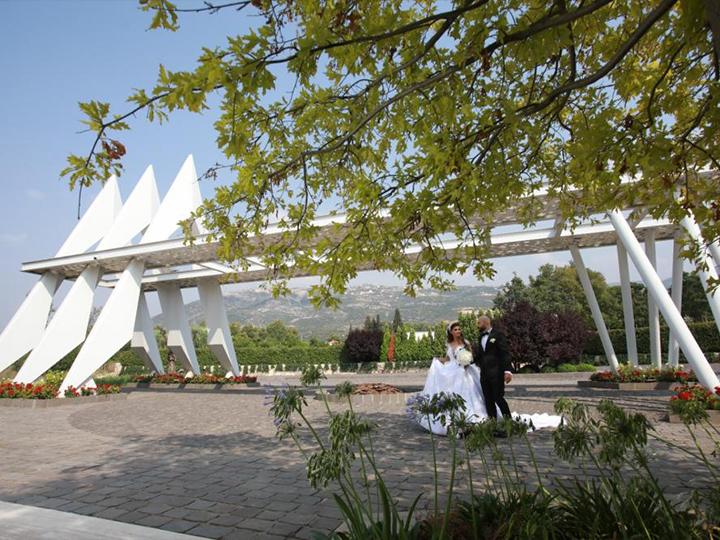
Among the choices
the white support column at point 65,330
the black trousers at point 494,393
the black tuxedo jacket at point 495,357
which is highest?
the white support column at point 65,330

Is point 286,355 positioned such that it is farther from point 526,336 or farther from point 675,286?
point 675,286

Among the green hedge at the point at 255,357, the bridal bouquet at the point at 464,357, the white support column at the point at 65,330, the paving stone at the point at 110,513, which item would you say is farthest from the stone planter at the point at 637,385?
the green hedge at the point at 255,357

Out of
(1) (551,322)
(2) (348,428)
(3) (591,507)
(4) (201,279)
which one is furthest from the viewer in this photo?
(1) (551,322)

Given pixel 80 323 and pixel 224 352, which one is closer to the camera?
pixel 80 323

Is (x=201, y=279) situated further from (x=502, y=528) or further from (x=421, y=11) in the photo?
(x=502, y=528)

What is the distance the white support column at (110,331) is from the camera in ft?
53.7

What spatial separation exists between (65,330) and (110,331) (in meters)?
1.97

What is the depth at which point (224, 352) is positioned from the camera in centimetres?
2198

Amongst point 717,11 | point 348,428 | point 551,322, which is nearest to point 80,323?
point 348,428

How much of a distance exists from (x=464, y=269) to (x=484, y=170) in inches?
39.8

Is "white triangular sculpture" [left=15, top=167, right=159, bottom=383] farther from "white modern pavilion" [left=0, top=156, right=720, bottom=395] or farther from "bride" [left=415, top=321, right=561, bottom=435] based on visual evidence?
"bride" [left=415, top=321, right=561, bottom=435]

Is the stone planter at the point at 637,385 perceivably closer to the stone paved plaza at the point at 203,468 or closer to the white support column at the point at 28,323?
the stone paved plaza at the point at 203,468

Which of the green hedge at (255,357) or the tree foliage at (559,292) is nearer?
the green hedge at (255,357)

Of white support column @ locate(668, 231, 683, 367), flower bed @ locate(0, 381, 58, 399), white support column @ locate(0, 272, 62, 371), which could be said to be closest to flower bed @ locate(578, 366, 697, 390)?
white support column @ locate(668, 231, 683, 367)
